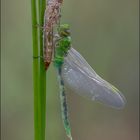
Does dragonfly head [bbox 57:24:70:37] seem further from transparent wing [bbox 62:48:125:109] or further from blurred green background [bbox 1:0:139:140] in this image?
blurred green background [bbox 1:0:139:140]

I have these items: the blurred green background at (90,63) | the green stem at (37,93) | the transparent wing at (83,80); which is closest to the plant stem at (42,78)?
the green stem at (37,93)

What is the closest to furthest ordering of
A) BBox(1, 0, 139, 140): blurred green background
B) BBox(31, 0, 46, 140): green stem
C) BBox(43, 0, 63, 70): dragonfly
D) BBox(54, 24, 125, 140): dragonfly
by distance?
BBox(31, 0, 46, 140): green stem
BBox(43, 0, 63, 70): dragonfly
BBox(54, 24, 125, 140): dragonfly
BBox(1, 0, 139, 140): blurred green background

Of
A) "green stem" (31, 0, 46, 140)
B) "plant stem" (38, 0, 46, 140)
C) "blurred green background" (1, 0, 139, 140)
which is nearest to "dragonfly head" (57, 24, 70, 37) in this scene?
"plant stem" (38, 0, 46, 140)

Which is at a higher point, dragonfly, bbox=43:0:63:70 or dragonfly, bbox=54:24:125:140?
dragonfly, bbox=43:0:63:70

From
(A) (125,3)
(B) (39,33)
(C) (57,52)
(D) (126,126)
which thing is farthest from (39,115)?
(D) (126,126)

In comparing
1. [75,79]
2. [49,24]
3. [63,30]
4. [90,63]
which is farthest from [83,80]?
[90,63]

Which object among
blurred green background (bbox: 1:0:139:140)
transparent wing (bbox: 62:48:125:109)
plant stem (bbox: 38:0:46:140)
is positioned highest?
plant stem (bbox: 38:0:46:140)

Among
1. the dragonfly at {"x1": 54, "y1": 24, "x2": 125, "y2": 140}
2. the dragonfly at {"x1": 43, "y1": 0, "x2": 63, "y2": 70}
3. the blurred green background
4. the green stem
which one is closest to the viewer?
the green stem
